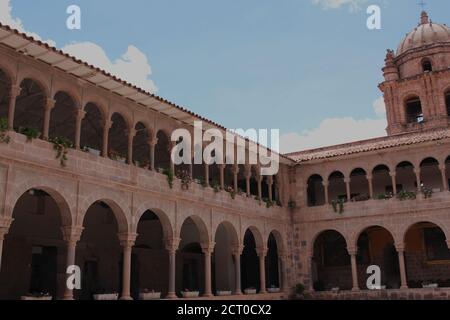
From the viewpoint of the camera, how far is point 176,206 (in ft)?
58.6

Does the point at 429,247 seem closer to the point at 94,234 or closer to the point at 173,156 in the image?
the point at 173,156

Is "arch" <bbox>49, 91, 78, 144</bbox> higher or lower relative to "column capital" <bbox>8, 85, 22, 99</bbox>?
higher

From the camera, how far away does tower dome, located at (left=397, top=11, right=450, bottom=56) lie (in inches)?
1270

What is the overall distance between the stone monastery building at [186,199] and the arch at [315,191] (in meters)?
0.10

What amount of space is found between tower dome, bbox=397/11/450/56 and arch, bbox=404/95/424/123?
324 centimetres

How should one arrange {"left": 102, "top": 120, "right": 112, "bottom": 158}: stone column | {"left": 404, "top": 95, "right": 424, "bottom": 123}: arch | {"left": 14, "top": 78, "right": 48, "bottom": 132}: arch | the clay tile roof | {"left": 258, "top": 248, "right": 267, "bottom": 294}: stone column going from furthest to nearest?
1. {"left": 404, "top": 95, "right": 424, "bottom": 123}: arch
2. the clay tile roof
3. {"left": 258, "top": 248, "right": 267, "bottom": 294}: stone column
4. {"left": 14, "top": 78, "right": 48, "bottom": 132}: arch
5. {"left": 102, "top": 120, "right": 112, "bottom": 158}: stone column

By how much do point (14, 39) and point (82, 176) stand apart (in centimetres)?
391

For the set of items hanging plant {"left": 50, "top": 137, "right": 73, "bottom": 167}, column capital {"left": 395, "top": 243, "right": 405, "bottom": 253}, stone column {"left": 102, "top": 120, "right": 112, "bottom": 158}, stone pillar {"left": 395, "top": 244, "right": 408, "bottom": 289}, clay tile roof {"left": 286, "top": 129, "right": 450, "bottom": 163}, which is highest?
clay tile roof {"left": 286, "top": 129, "right": 450, "bottom": 163}

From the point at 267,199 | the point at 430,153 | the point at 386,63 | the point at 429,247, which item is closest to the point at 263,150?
the point at 267,199

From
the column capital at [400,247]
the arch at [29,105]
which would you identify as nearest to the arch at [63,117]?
the arch at [29,105]

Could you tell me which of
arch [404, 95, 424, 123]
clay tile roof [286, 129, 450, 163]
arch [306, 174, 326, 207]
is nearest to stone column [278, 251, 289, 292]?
arch [306, 174, 326, 207]

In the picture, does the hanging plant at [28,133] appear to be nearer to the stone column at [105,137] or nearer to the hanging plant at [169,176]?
the stone column at [105,137]

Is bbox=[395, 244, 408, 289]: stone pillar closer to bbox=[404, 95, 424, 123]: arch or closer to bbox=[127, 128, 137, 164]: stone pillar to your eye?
bbox=[404, 95, 424, 123]: arch

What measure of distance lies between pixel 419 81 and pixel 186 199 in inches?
746
